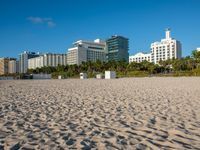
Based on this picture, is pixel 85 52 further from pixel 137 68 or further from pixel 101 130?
pixel 101 130

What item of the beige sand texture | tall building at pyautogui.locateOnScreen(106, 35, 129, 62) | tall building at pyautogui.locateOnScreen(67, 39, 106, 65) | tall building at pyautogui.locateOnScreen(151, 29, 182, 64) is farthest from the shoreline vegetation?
the beige sand texture

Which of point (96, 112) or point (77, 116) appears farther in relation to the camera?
point (96, 112)

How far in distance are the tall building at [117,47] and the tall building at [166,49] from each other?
19.6 metres

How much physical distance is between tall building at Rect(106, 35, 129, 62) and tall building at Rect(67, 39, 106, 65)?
6255mm

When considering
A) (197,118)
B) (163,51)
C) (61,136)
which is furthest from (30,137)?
(163,51)

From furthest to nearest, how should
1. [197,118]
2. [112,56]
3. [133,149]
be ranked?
[112,56]
[197,118]
[133,149]

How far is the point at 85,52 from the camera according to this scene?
164 metres

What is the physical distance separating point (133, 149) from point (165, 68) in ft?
312

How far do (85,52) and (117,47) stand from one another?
22.8 m

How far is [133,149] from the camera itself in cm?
450

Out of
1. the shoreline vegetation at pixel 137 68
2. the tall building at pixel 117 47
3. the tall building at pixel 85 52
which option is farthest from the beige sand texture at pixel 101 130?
the tall building at pixel 117 47

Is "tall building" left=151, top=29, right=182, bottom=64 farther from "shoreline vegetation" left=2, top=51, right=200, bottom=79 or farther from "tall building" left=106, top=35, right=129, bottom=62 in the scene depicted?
"shoreline vegetation" left=2, top=51, right=200, bottom=79

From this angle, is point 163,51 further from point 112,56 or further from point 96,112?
point 96,112

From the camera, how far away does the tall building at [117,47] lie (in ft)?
540
